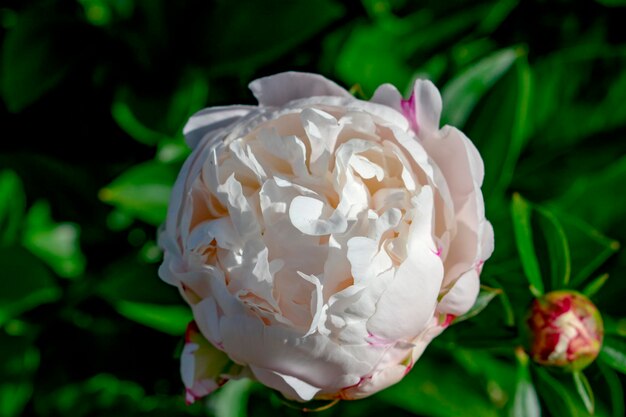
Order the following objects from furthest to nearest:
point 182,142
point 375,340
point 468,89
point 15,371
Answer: point 15,371 → point 182,142 → point 468,89 → point 375,340

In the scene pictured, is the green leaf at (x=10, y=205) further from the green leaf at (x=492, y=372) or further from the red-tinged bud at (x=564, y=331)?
the red-tinged bud at (x=564, y=331)

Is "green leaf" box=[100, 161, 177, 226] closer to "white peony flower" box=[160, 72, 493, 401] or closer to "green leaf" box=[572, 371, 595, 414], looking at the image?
"white peony flower" box=[160, 72, 493, 401]

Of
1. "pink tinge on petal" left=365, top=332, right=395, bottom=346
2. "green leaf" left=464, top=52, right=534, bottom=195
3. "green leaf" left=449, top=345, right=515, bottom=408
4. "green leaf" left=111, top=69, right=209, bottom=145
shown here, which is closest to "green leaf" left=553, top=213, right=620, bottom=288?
"green leaf" left=464, top=52, right=534, bottom=195

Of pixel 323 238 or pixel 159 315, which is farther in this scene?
pixel 159 315

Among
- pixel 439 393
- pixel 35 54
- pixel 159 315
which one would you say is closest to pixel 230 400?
pixel 159 315

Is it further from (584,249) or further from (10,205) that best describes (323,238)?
(10,205)

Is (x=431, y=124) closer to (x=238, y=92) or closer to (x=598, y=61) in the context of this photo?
(x=238, y=92)

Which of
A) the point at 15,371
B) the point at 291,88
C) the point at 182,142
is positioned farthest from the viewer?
the point at 15,371

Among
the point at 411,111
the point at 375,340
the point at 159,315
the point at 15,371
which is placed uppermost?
the point at 411,111
